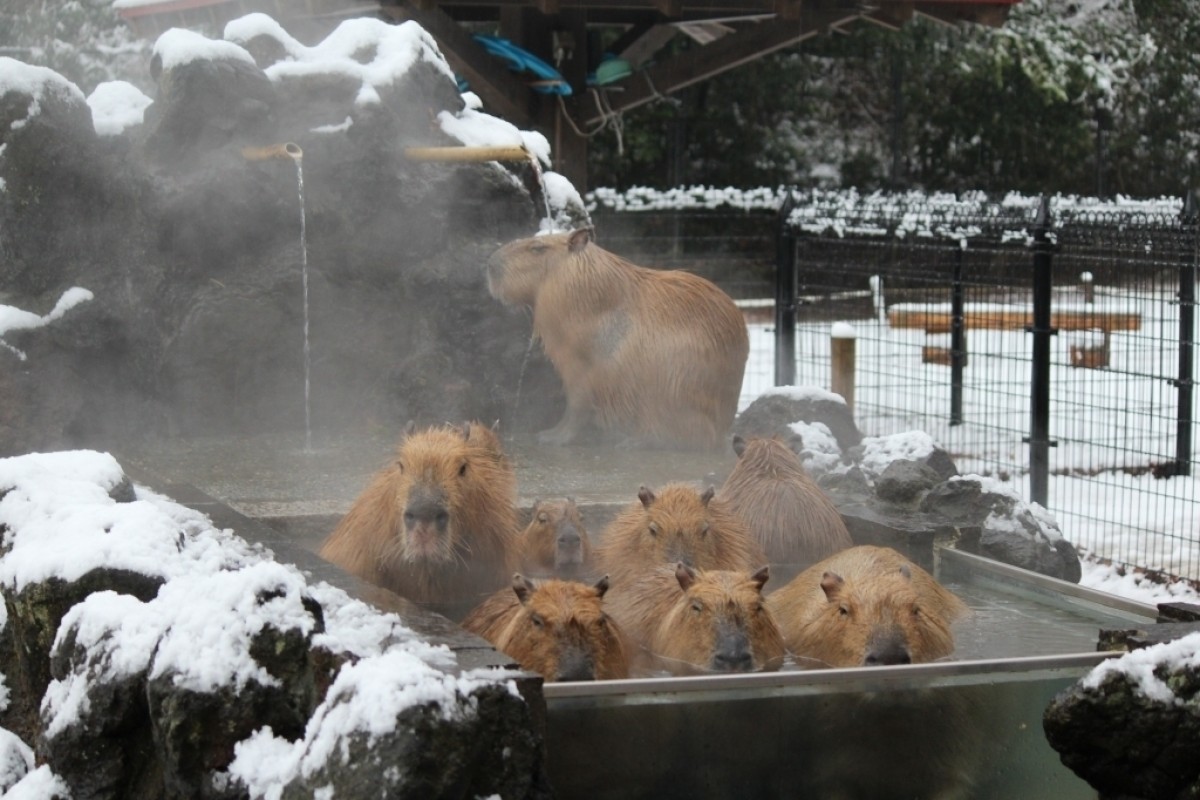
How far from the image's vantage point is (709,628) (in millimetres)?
4168

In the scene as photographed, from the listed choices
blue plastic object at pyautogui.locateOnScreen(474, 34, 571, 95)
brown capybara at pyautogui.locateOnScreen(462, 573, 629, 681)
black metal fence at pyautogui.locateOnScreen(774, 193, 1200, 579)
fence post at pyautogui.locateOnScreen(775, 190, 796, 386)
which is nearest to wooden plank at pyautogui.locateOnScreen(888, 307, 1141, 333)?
black metal fence at pyautogui.locateOnScreen(774, 193, 1200, 579)

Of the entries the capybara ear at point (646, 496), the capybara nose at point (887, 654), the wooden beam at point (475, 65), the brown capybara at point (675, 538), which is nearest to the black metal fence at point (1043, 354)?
the wooden beam at point (475, 65)

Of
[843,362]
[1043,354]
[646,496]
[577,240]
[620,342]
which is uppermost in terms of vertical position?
[577,240]

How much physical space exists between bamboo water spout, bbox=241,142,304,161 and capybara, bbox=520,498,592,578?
292 centimetres

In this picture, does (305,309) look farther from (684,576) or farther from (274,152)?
(684,576)

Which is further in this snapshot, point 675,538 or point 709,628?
point 675,538

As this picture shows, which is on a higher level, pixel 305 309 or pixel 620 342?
pixel 305 309

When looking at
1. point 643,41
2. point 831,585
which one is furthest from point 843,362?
point 831,585

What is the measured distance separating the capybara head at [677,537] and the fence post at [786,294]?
4.92 meters

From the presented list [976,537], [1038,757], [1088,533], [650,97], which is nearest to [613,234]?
[650,97]

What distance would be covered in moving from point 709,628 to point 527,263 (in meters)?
3.69

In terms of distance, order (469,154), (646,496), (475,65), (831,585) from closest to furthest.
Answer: (831,585)
(646,496)
(469,154)
(475,65)

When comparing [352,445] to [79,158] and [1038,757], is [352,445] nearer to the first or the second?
[79,158]

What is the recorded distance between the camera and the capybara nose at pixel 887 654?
4117mm
